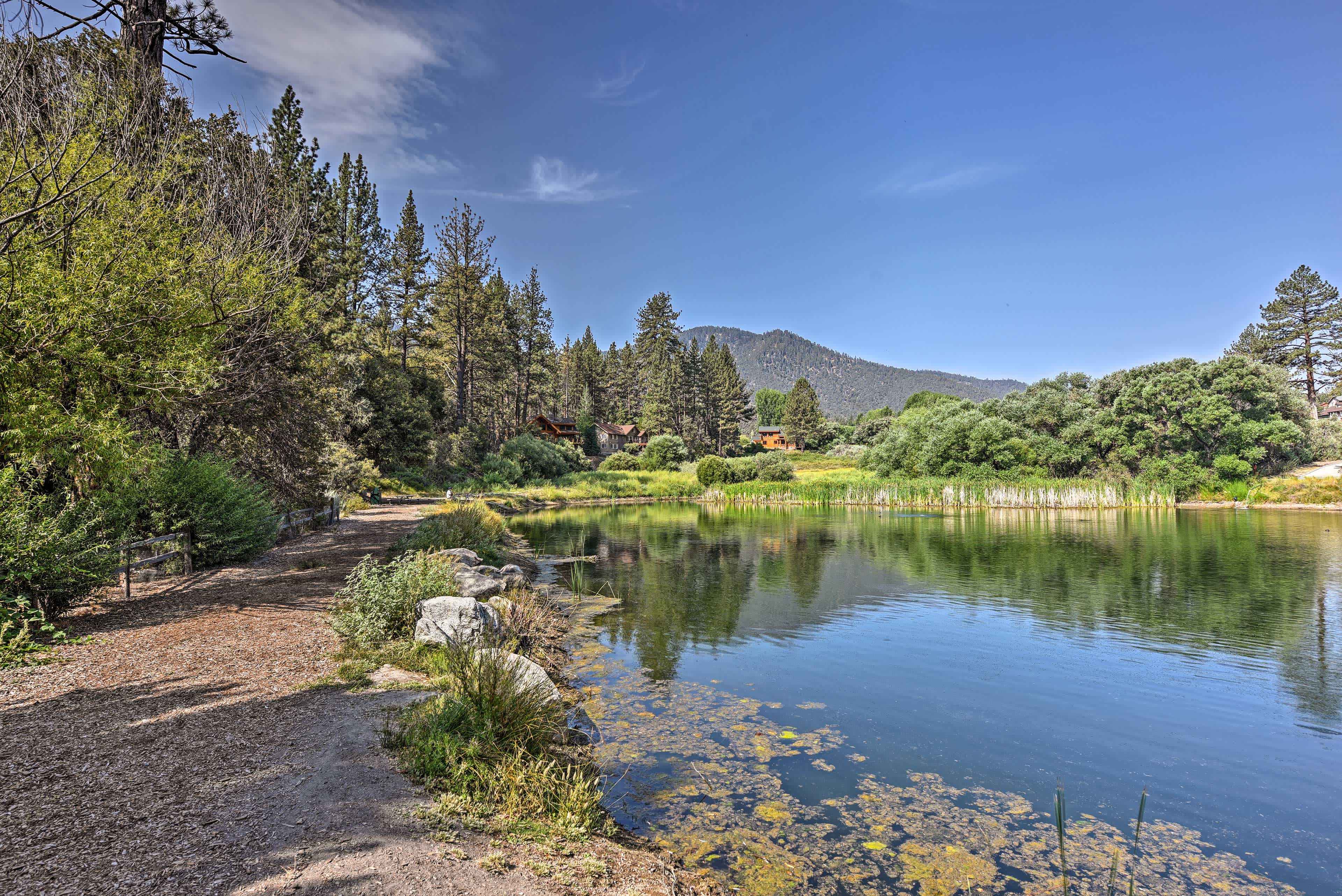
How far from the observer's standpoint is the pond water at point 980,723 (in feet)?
17.4

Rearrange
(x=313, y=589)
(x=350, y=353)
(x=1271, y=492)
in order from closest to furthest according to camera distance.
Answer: (x=313, y=589), (x=350, y=353), (x=1271, y=492)

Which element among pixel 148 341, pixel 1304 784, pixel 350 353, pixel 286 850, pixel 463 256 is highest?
pixel 463 256

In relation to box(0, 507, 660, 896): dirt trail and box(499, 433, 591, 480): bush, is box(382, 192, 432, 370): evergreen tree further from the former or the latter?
box(0, 507, 660, 896): dirt trail

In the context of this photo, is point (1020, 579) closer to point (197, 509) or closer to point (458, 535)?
point (458, 535)

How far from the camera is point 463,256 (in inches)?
1778

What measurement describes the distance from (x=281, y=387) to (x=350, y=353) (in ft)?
63.1

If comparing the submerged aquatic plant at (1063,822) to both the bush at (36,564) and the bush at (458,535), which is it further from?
the bush at (458,535)

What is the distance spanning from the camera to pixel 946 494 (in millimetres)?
41250

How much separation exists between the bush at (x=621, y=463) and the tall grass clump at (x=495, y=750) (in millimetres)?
53441

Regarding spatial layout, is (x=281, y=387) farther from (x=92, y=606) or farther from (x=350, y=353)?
(x=350, y=353)

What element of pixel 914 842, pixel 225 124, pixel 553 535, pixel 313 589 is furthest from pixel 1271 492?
Result: pixel 225 124

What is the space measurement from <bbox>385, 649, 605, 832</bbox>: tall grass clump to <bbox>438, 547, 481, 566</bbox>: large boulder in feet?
21.8

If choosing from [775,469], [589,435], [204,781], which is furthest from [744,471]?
[204,781]

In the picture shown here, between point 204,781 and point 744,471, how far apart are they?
2039 inches
